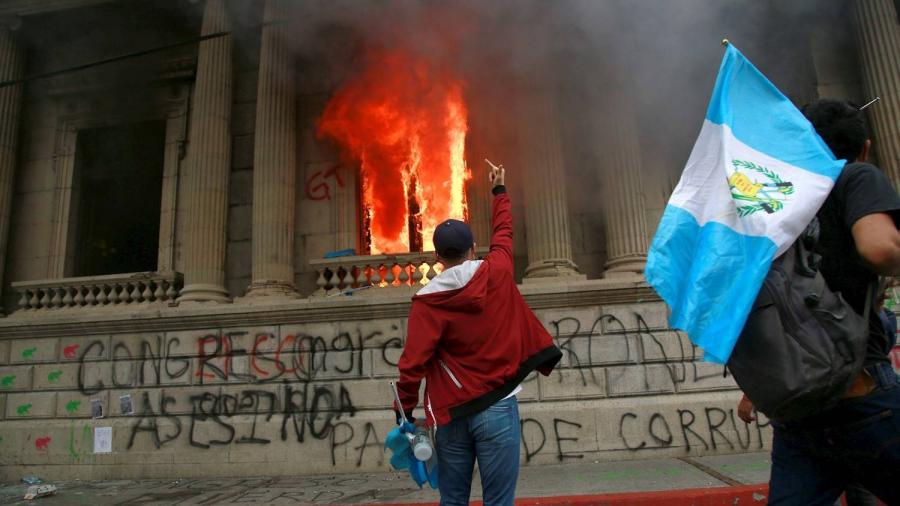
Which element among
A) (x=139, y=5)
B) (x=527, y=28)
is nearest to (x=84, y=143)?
(x=139, y=5)

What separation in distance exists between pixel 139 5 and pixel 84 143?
8.55 feet

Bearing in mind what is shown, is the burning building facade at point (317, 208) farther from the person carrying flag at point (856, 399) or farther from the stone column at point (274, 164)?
the person carrying flag at point (856, 399)

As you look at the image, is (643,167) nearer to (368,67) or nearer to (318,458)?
(368,67)

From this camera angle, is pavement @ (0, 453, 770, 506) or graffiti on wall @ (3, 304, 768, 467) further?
graffiti on wall @ (3, 304, 768, 467)

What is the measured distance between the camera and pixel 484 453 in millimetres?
2223

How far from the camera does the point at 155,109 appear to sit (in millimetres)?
9352

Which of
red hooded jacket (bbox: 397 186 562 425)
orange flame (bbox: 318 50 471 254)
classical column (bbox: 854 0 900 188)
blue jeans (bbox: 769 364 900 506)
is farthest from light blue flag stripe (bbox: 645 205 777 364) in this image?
classical column (bbox: 854 0 900 188)

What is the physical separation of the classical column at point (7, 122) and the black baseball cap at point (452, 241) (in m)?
9.35

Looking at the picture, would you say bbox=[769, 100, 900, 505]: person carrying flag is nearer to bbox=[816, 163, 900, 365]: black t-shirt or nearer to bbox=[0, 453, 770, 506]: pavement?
bbox=[816, 163, 900, 365]: black t-shirt

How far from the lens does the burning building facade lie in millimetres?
6324

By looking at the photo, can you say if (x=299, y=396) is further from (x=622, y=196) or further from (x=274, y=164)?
(x=622, y=196)

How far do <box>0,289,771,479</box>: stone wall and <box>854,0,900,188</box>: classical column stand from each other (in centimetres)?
407

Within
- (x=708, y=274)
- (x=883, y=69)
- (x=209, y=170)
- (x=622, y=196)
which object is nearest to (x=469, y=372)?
(x=708, y=274)

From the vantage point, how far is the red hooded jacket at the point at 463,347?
7.35 ft
